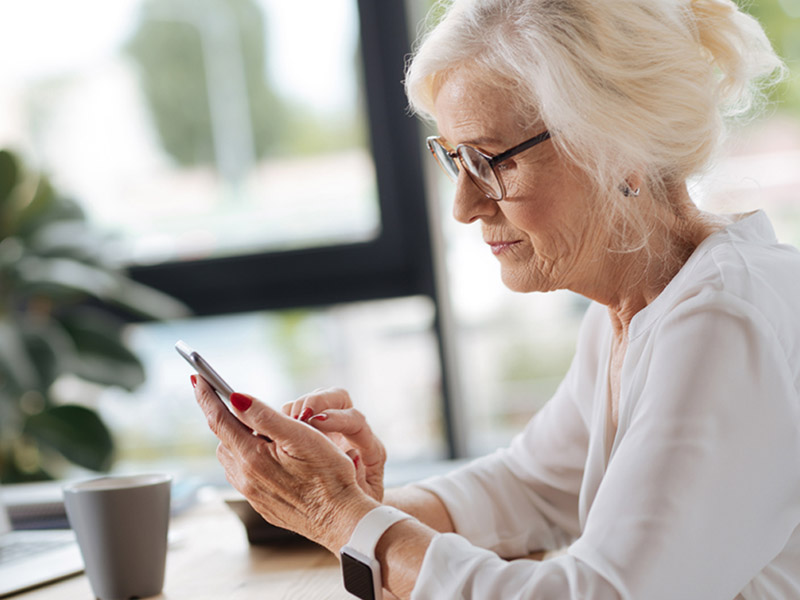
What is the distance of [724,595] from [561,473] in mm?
475

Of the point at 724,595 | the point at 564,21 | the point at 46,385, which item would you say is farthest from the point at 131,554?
the point at 46,385

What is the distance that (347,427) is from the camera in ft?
3.67

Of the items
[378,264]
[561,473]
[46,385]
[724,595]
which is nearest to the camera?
[724,595]

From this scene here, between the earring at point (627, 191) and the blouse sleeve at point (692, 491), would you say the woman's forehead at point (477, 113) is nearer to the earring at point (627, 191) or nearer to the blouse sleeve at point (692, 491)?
the earring at point (627, 191)

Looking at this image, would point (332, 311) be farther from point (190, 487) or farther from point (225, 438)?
point (225, 438)

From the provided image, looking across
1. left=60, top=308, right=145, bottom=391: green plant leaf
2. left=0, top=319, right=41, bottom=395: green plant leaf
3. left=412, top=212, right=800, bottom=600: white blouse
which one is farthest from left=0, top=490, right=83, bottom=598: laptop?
left=60, top=308, right=145, bottom=391: green plant leaf

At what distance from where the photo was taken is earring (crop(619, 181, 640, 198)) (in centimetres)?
102

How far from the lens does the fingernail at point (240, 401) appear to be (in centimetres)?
91

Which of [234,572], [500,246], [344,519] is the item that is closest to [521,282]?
[500,246]

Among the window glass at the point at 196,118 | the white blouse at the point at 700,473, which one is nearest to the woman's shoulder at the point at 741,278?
the white blouse at the point at 700,473

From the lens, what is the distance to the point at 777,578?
888mm

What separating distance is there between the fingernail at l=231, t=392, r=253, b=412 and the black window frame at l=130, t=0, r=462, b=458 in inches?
64.4

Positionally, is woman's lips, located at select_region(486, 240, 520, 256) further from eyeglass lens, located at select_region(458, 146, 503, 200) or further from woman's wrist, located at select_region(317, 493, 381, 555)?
woman's wrist, located at select_region(317, 493, 381, 555)

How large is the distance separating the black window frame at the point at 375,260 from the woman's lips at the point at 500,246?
1.39 metres
